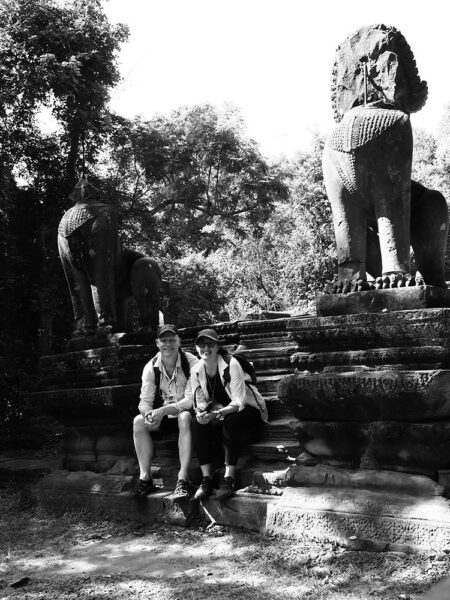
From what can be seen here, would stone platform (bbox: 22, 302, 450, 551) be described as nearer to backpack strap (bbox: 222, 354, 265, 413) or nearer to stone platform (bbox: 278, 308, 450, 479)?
stone platform (bbox: 278, 308, 450, 479)

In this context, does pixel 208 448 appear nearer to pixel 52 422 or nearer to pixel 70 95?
pixel 52 422

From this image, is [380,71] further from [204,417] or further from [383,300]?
[204,417]

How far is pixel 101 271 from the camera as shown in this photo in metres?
5.71

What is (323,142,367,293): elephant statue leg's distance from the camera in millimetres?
4438

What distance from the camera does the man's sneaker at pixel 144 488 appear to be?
4617mm

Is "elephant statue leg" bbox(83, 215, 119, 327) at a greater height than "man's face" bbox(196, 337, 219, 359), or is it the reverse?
"elephant statue leg" bbox(83, 215, 119, 327)

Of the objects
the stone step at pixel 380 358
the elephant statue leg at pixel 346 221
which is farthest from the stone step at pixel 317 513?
the elephant statue leg at pixel 346 221

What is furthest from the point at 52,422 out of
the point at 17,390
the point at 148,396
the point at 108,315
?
the point at 148,396

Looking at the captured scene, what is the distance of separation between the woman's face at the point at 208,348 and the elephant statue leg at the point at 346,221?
0.98 metres

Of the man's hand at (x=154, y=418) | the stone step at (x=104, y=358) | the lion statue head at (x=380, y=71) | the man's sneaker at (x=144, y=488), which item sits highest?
the lion statue head at (x=380, y=71)

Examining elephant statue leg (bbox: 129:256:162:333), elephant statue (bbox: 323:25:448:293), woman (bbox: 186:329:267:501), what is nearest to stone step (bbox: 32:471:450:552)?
woman (bbox: 186:329:267:501)

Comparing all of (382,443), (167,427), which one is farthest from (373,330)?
(167,427)

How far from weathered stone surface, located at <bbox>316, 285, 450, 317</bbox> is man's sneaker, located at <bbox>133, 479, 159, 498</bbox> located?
1720 millimetres

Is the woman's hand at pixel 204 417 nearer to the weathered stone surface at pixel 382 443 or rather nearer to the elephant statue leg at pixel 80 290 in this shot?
the weathered stone surface at pixel 382 443
